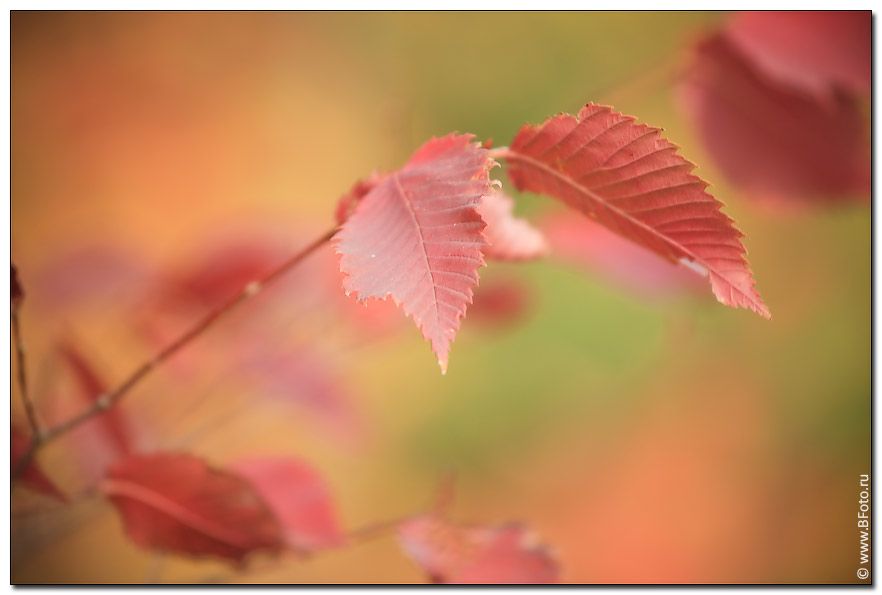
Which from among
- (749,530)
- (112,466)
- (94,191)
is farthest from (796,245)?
(112,466)

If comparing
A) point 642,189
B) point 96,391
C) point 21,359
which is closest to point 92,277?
point 96,391

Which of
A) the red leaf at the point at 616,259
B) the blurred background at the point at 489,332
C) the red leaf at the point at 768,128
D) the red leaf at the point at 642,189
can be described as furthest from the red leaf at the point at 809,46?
the blurred background at the point at 489,332

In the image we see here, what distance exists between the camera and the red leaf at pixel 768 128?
0.66 metres

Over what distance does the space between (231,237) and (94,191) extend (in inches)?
27.3

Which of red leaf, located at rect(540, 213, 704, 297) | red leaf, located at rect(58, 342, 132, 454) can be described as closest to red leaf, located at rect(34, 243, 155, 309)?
red leaf, located at rect(58, 342, 132, 454)

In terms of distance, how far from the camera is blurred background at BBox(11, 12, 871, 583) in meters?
1.42

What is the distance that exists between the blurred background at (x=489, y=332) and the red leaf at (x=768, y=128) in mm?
693

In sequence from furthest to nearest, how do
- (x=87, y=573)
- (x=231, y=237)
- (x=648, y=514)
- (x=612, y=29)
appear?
1. (x=612, y=29)
2. (x=648, y=514)
3. (x=87, y=573)
4. (x=231, y=237)

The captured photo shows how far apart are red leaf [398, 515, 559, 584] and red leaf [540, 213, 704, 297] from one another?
31 cm

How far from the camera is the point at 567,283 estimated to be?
5.50 ft

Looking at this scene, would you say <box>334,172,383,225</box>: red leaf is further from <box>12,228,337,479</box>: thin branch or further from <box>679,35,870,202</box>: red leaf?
<box>679,35,870,202</box>: red leaf

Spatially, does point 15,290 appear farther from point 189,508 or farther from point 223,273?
point 223,273

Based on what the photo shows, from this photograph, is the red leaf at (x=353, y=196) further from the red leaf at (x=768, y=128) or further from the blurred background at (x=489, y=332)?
the blurred background at (x=489, y=332)
